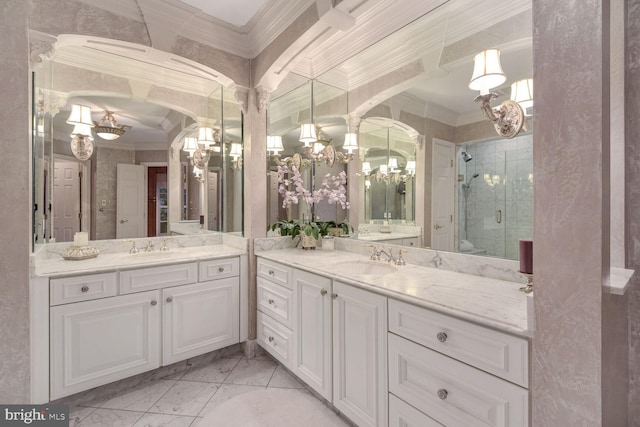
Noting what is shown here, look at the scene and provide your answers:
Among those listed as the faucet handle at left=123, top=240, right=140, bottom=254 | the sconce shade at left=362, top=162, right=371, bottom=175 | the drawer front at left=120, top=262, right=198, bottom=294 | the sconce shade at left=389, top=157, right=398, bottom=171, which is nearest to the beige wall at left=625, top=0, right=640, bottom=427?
the sconce shade at left=389, top=157, right=398, bottom=171

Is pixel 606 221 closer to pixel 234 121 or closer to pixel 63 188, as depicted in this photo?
pixel 234 121

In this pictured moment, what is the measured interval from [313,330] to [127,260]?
1.51 meters

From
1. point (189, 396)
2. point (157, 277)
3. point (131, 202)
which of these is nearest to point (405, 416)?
point (189, 396)

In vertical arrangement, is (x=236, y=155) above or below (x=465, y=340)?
above

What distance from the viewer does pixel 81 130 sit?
2.42m

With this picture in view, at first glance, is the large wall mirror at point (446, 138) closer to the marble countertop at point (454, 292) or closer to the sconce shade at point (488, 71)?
the sconce shade at point (488, 71)

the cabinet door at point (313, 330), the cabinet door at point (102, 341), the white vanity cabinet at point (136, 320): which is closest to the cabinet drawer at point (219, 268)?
the white vanity cabinet at point (136, 320)

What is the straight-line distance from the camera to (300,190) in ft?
9.45

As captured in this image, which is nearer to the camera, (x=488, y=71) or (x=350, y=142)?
(x=488, y=71)

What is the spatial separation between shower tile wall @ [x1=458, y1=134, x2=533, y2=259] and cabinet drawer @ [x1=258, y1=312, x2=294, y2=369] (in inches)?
56.4

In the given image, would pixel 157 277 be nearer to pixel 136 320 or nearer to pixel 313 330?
pixel 136 320

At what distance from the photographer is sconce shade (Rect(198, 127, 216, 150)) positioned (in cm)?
307

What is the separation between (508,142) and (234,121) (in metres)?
2.41

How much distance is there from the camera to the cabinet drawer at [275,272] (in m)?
2.24
